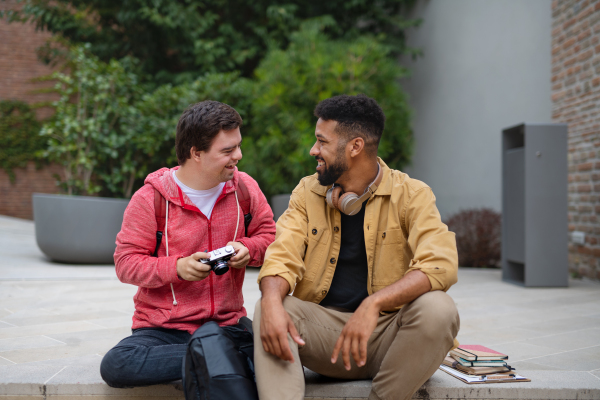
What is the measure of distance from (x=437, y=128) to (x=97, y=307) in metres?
7.14

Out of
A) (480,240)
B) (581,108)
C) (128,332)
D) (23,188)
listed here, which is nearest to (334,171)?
(128,332)

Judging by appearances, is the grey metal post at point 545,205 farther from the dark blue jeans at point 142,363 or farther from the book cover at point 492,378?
the dark blue jeans at point 142,363

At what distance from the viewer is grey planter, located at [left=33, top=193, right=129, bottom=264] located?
6664 mm

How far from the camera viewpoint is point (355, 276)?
8.23 ft

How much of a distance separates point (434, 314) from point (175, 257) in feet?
3.78

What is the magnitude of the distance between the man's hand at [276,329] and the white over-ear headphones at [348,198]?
54cm

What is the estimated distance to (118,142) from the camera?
24.5 ft

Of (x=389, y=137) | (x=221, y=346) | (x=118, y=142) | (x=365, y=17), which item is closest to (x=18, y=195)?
(x=118, y=142)

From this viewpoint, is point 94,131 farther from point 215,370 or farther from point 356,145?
point 215,370

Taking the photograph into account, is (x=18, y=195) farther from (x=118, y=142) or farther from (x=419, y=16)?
(x=419, y=16)

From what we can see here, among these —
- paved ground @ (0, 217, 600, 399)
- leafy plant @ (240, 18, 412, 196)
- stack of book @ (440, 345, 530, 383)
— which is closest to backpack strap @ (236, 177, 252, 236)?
paved ground @ (0, 217, 600, 399)

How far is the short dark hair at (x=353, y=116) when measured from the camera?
250 cm

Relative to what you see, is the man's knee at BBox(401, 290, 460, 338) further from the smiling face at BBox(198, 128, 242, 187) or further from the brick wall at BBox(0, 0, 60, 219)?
the brick wall at BBox(0, 0, 60, 219)

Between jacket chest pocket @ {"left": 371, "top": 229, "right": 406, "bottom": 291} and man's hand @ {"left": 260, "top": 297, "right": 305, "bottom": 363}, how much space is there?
50 centimetres
